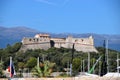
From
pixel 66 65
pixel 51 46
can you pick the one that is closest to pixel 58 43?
pixel 51 46

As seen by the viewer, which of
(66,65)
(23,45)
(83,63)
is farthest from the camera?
(23,45)

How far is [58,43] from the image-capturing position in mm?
93500

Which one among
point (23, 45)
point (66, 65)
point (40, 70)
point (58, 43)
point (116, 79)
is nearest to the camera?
point (116, 79)

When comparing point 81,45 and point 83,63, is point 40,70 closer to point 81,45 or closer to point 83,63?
point 83,63

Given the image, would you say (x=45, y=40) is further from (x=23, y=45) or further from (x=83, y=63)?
(x=83, y=63)

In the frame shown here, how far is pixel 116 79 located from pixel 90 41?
8105 cm

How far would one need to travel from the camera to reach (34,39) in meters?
91.2

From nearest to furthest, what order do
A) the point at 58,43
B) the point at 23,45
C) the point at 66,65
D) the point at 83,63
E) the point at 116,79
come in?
1. the point at 116,79
2. the point at 83,63
3. the point at 66,65
4. the point at 23,45
5. the point at 58,43

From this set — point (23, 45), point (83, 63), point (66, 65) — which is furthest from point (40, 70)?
point (23, 45)

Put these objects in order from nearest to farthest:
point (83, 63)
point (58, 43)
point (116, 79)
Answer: point (116, 79), point (83, 63), point (58, 43)

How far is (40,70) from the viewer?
25188 mm

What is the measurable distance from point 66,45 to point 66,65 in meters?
35.2

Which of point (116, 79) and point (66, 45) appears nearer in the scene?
point (116, 79)

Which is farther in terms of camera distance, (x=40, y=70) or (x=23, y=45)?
(x=23, y=45)
